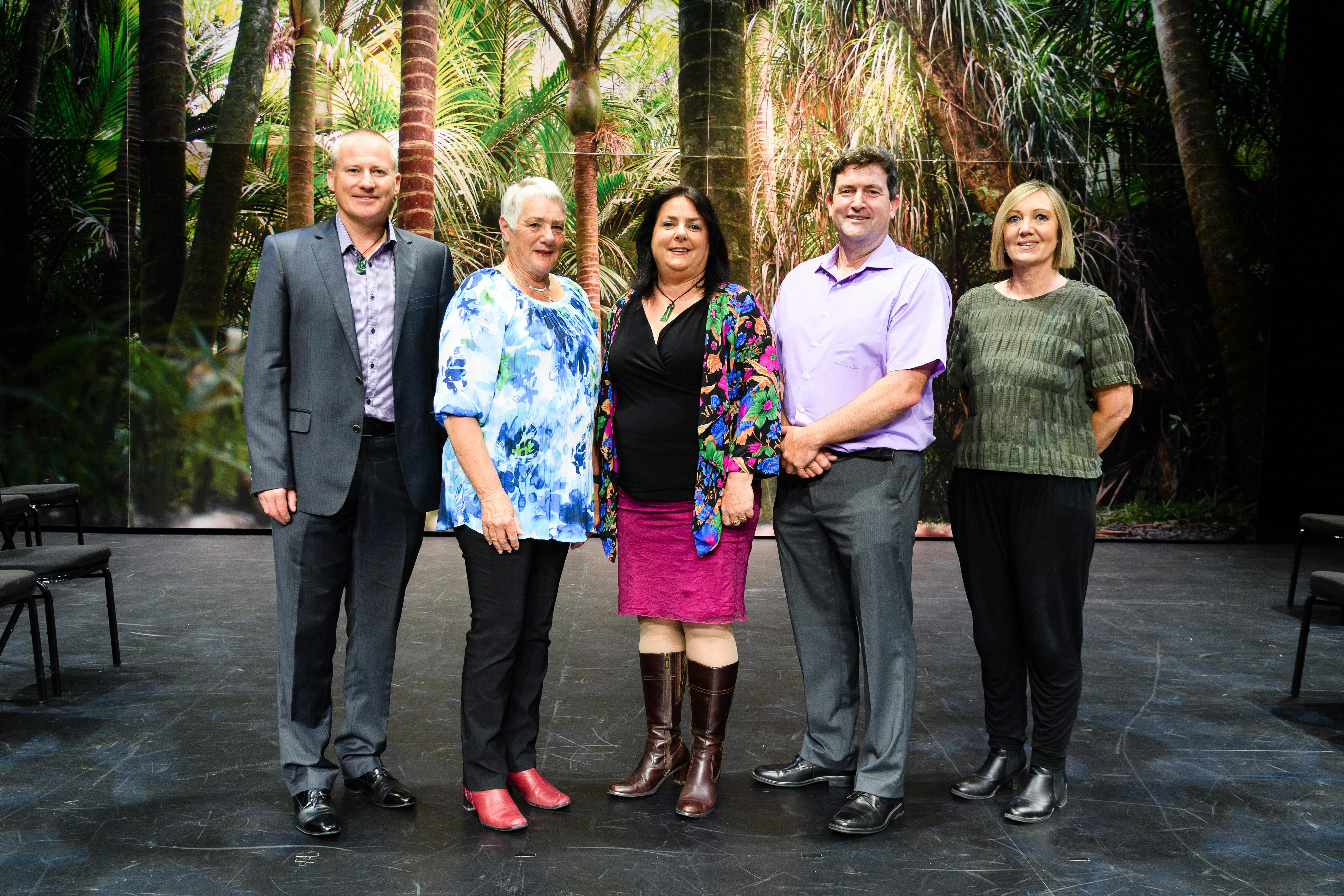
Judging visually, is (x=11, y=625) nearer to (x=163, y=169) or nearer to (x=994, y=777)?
(x=994, y=777)

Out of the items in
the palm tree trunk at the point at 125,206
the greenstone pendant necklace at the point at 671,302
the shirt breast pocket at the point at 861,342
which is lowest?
the shirt breast pocket at the point at 861,342

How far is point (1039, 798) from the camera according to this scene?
250 cm

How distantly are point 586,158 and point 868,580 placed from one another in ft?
16.3

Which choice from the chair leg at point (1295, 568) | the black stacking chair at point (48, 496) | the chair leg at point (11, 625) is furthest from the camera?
the black stacking chair at point (48, 496)

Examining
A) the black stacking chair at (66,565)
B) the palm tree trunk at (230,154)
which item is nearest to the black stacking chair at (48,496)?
the black stacking chair at (66,565)

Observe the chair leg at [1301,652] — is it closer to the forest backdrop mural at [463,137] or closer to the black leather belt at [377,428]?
the black leather belt at [377,428]

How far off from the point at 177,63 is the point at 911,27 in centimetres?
484

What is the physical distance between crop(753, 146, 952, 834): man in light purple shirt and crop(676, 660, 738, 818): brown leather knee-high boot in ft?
1.01

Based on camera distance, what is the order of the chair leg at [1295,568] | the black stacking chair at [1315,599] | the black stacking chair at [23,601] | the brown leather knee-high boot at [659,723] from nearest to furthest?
the brown leather knee-high boot at [659,723], the black stacking chair at [23,601], the black stacking chair at [1315,599], the chair leg at [1295,568]

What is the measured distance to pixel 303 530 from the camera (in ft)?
7.84

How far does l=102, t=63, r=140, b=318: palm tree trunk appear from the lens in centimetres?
681

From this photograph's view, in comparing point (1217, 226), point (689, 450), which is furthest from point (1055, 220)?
point (1217, 226)

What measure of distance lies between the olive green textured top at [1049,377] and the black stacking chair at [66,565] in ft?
9.56

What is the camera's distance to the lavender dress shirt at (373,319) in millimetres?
2412
